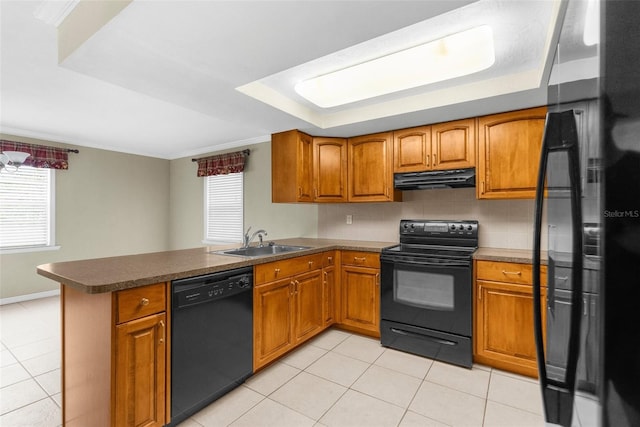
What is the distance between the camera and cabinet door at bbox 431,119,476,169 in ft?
9.25

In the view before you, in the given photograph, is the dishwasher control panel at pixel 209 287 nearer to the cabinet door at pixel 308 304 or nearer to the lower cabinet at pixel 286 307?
the lower cabinet at pixel 286 307

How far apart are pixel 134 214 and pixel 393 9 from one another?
5487 millimetres

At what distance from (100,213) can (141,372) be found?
4372 millimetres

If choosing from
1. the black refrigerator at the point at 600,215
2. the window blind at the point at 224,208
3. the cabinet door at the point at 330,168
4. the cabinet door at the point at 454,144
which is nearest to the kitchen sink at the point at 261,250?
the cabinet door at the point at 330,168

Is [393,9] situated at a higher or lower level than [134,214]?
higher

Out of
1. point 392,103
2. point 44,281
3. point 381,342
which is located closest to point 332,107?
point 392,103

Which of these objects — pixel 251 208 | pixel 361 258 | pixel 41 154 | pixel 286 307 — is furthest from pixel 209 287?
pixel 41 154

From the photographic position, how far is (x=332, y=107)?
9.86 ft

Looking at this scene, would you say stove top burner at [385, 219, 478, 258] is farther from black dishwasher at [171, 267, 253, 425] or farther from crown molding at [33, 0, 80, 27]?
crown molding at [33, 0, 80, 27]

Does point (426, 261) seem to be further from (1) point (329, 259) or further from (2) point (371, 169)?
(2) point (371, 169)

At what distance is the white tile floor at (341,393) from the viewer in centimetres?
191

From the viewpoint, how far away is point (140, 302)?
1.60 meters

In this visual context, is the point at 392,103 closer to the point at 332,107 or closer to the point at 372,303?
the point at 332,107

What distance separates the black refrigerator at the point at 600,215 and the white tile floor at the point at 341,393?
1.45 m
